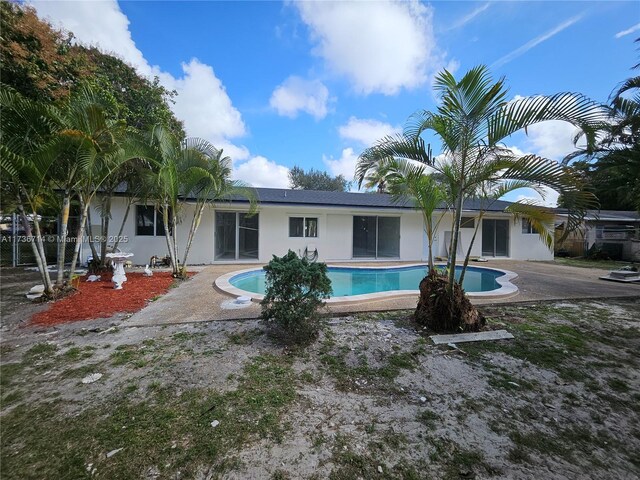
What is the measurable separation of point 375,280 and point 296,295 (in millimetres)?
6810

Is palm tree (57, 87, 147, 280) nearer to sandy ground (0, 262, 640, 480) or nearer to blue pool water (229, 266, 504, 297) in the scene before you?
sandy ground (0, 262, 640, 480)

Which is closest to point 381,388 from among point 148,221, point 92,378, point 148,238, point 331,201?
point 92,378

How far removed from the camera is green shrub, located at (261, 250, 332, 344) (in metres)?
3.72

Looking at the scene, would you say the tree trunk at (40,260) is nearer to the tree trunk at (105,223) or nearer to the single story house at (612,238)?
the tree trunk at (105,223)

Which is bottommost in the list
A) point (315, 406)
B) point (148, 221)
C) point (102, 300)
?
point (315, 406)

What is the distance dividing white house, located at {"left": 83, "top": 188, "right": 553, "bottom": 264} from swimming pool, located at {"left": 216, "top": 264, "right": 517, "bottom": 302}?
2146 millimetres

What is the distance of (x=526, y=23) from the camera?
6637 millimetres

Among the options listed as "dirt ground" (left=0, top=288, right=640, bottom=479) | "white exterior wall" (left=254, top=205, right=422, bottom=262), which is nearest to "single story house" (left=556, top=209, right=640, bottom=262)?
"white exterior wall" (left=254, top=205, right=422, bottom=262)

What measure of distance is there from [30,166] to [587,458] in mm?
7972

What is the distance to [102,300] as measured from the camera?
18.8ft

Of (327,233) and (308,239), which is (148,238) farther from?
(327,233)

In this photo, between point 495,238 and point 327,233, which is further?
point 495,238

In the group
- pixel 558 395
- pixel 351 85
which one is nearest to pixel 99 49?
pixel 351 85

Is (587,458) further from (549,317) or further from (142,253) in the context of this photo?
(142,253)
